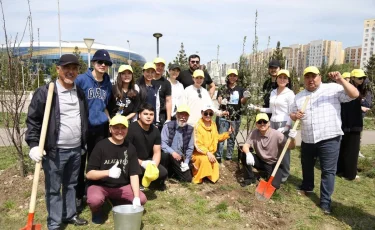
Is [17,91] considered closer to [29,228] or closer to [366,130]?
[29,228]

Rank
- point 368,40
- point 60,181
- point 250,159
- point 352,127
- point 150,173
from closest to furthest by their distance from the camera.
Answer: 1. point 60,181
2. point 150,173
3. point 250,159
4. point 352,127
5. point 368,40

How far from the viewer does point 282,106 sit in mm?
4680

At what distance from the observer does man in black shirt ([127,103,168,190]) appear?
4.00 m

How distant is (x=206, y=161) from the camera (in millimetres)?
4688

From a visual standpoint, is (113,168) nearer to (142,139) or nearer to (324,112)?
(142,139)

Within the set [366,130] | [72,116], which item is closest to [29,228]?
[72,116]

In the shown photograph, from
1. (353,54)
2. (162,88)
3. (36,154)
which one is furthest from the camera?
(353,54)

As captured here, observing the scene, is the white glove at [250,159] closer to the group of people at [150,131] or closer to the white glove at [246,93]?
the group of people at [150,131]

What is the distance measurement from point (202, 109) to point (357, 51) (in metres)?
76.6

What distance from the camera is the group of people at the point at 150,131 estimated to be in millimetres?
3068

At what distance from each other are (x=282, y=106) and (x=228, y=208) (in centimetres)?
188

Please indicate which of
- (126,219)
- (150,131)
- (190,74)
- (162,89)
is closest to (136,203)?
(126,219)

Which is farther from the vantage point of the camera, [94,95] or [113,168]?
[94,95]

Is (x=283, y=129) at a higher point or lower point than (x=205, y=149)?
higher
